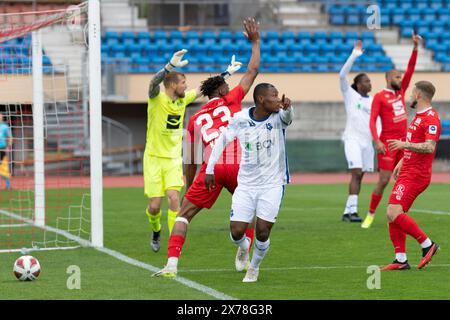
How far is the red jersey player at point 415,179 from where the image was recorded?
1040cm

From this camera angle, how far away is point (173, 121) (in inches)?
492

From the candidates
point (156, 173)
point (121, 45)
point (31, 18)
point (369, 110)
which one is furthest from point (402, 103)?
point (121, 45)

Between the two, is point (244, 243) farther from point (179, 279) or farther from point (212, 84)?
point (212, 84)

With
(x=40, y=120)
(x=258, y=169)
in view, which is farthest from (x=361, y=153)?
(x=258, y=169)

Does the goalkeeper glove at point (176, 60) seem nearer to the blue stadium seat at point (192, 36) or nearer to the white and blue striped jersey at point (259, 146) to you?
the white and blue striped jersey at point (259, 146)

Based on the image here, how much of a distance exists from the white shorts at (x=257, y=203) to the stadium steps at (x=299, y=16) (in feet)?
96.9

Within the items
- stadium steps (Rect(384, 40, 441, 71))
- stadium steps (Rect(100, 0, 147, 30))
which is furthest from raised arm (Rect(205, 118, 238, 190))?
stadium steps (Rect(384, 40, 441, 71))

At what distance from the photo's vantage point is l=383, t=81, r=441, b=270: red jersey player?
10.4m

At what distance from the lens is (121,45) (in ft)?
117

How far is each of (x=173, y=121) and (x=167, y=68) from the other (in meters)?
1.66

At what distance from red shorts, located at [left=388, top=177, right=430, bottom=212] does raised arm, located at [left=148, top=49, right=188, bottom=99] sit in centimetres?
268

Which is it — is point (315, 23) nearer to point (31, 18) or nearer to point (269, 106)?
point (31, 18)

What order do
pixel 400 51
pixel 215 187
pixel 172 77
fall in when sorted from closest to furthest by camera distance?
1. pixel 215 187
2. pixel 172 77
3. pixel 400 51

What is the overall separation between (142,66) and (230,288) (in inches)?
993
